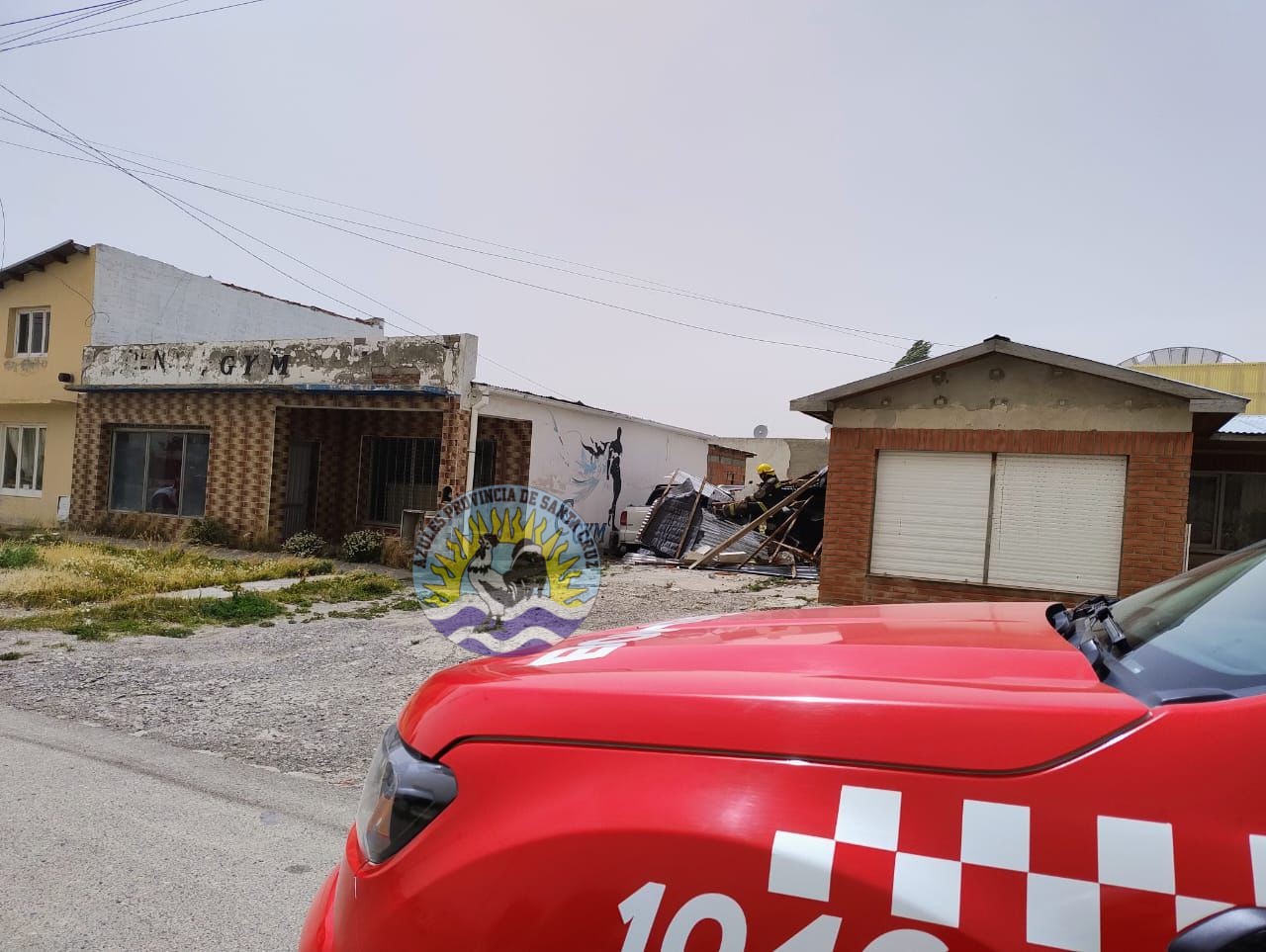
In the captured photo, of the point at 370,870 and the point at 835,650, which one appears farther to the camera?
the point at 835,650

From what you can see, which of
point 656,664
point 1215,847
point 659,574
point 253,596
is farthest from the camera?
point 659,574

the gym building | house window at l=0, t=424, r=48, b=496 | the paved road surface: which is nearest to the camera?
the paved road surface

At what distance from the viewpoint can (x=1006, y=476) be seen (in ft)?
31.5

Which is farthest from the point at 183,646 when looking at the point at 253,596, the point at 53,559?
the point at 53,559

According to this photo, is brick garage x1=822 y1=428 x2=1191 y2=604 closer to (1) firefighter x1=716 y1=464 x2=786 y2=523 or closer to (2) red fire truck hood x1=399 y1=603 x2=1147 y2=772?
(1) firefighter x1=716 y1=464 x2=786 y2=523

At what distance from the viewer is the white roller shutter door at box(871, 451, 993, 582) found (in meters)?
9.75

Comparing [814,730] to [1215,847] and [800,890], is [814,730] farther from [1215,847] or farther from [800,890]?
[1215,847]

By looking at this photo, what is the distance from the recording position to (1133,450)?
8.96 metres

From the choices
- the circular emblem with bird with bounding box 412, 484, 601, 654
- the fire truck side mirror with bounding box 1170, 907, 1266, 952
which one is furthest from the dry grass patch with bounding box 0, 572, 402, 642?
the fire truck side mirror with bounding box 1170, 907, 1266, 952

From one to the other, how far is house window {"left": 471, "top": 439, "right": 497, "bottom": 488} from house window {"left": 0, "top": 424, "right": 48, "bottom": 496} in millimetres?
10218

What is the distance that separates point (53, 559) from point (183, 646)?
19.9 ft

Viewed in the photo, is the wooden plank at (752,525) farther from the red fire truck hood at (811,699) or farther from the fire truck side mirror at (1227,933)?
the fire truck side mirror at (1227,933)

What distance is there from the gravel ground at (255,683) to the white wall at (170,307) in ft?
38.6

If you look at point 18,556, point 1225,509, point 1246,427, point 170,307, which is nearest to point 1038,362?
point 1246,427
